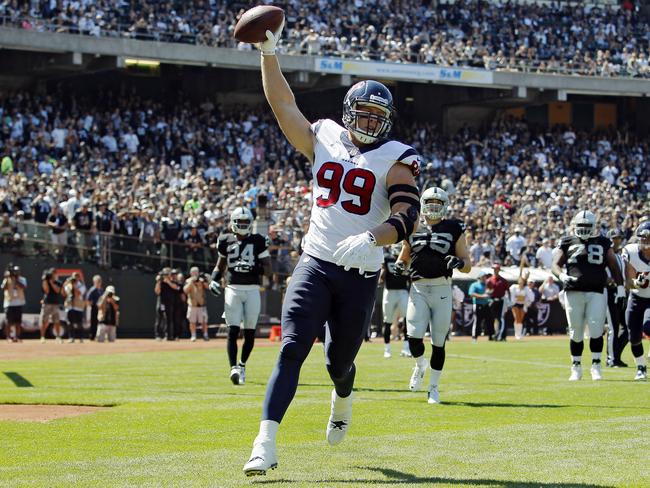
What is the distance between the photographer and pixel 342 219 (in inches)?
260

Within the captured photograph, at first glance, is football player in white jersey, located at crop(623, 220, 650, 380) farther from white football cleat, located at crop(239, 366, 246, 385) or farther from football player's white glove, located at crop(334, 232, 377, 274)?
football player's white glove, located at crop(334, 232, 377, 274)

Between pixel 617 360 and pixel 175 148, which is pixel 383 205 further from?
pixel 175 148

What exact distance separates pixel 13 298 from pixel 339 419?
60.0 feet

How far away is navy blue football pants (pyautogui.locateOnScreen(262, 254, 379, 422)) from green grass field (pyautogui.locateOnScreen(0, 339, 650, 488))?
21.2 inches

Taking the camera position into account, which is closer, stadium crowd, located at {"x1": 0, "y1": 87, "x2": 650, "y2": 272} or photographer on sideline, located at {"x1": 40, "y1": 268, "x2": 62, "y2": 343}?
photographer on sideline, located at {"x1": 40, "y1": 268, "x2": 62, "y2": 343}

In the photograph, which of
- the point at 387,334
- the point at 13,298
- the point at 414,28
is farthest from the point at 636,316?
the point at 414,28

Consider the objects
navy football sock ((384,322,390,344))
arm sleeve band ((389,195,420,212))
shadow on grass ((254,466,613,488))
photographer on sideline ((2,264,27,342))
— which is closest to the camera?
shadow on grass ((254,466,613,488))

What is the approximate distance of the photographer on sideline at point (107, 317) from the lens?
81.3ft

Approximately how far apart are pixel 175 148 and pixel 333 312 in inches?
1112

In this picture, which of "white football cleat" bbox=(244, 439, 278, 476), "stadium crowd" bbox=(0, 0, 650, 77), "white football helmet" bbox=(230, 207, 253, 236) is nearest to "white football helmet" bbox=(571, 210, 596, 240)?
"white football helmet" bbox=(230, 207, 253, 236)

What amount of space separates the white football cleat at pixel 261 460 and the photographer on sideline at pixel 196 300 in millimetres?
20202

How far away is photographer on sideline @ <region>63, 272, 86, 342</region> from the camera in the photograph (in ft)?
81.4

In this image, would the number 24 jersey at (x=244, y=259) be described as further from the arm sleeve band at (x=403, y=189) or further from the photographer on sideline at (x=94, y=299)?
the photographer on sideline at (x=94, y=299)

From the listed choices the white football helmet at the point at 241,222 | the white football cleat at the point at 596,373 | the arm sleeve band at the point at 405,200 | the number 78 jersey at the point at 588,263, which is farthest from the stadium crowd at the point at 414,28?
the arm sleeve band at the point at 405,200
